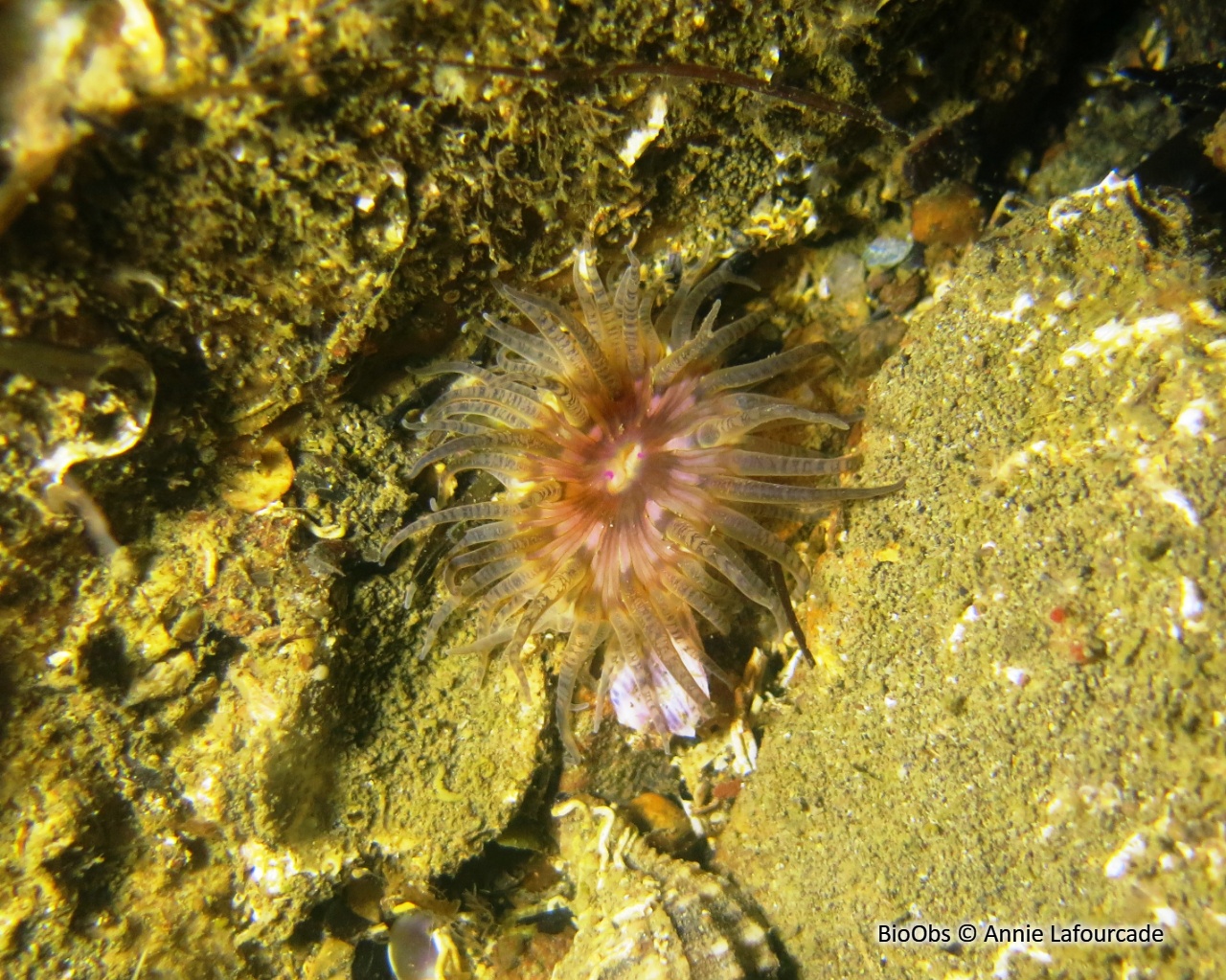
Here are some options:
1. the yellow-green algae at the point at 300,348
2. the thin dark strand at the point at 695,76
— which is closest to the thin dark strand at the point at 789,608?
the yellow-green algae at the point at 300,348

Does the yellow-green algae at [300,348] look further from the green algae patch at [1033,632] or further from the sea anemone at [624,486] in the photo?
the green algae patch at [1033,632]

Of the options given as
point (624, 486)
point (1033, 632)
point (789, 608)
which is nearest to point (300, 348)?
point (624, 486)

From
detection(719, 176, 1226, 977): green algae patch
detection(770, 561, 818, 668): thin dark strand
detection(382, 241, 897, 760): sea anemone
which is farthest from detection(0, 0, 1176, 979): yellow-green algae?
detection(770, 561, 818, 668): thin dark strand

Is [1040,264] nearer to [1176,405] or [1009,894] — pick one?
[1176,405]

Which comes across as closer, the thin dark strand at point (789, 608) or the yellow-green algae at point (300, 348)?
the yellow-green algae at point (300, 348)

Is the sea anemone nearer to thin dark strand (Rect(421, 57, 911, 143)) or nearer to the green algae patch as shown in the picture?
the green algae patch

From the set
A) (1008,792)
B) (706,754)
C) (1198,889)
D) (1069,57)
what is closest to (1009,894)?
(1008,792)

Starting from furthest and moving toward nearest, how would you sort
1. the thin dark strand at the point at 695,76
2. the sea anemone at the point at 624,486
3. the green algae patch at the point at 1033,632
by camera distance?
the sea anemone at the point at 624,486
the thin dark strand at the point at 695,76
the green algae patch at the point at 1033,632

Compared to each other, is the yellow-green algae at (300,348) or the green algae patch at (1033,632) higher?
the yellow-green algae at (300,348)

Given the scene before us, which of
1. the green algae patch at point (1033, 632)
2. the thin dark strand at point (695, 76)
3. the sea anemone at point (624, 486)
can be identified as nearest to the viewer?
the green algae patch at point (1033, 632)
